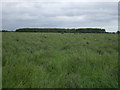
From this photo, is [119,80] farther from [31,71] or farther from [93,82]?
[31,71]

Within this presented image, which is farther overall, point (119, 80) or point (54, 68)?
point (54, 68)

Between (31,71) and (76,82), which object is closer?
(76,82)

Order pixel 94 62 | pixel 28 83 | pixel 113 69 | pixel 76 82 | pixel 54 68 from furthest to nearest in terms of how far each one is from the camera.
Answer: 1. pixel 94 62
2. pixel 54 68
3. pixel 113 69
4. pixel 76 82
5. pixel 28 83

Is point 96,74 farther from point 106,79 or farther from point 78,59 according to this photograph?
point 78,59

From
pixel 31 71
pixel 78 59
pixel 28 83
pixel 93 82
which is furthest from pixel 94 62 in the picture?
pixel 28 83

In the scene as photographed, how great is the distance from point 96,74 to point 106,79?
0.35 metres

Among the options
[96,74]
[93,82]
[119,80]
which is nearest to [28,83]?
[93,82]

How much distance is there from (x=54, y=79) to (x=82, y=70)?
3.30 feet

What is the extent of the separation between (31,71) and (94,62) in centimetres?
216

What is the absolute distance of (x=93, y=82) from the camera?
3889 mm

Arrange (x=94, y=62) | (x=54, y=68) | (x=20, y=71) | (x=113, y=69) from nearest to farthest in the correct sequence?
(x=20, y=71), (x=113, y=69), (x=54, y=68), (x=94, y=62)

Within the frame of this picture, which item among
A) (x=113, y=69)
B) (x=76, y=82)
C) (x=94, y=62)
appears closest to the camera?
(x=76, y=82)

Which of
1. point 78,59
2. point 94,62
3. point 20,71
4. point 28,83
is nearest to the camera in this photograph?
point 28,83

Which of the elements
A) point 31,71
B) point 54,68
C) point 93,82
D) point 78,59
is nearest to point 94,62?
point 78,59
